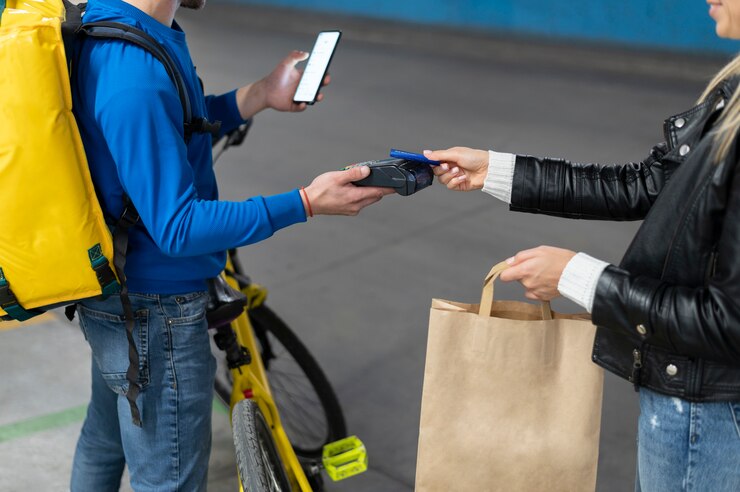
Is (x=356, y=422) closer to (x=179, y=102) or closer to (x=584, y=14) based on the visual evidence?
(x=179, y=102)

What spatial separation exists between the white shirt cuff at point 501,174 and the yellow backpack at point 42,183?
3.00 feet

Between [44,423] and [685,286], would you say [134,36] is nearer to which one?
[685,286]

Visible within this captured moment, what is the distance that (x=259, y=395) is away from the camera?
2.65 metres

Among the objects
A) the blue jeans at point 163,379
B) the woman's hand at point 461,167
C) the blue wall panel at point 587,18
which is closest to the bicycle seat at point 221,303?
the blue jeans at point 163,379

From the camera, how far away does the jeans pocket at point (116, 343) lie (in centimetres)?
209

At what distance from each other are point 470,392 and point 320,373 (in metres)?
1.39

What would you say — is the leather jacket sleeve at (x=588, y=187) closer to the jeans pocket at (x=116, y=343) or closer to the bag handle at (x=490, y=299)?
the bag handle at (x=490, y=299)

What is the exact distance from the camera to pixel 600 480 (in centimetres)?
338

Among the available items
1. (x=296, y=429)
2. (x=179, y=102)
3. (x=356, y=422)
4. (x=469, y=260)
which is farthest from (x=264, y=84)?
(x=469, y=260)

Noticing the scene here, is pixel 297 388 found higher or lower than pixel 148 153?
lower

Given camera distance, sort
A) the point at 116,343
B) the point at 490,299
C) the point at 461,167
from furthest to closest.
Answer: the point at 461,167 → the point at 116,343 → the point at 490,299

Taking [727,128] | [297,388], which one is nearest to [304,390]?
[297,388]

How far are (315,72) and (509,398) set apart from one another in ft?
3.98

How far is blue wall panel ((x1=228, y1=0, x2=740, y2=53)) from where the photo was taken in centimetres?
1030
